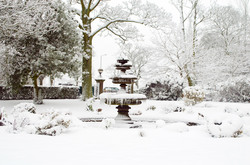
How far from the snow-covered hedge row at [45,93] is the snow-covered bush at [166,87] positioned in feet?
28.1

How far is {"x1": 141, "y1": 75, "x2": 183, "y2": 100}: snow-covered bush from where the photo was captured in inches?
855

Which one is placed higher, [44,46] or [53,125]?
[44,46]

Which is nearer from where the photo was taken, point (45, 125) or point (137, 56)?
point (45, 125)

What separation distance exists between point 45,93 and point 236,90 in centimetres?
1755

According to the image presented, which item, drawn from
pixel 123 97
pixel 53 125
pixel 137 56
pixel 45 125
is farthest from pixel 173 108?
pixel 137 56

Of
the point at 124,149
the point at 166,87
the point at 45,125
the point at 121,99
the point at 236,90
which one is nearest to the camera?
the point at 124,149

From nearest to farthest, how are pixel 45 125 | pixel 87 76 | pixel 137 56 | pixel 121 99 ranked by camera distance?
1. pixel 45 125
2. pixel 121 99
3. pixel 87 76
4. pixel 137 56

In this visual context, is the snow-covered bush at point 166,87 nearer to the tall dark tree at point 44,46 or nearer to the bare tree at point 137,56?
the tall dark tree at point 44,46

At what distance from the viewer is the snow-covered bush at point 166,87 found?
21.7m

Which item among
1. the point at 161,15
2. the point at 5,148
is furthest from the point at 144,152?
the point at 161,15

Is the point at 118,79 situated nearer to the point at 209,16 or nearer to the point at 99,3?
the point at 99,3

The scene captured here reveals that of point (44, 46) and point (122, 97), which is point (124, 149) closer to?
point (122, 97)

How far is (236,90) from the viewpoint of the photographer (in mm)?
18562

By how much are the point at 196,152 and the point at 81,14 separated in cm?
1885
